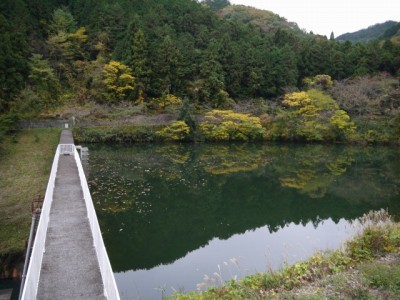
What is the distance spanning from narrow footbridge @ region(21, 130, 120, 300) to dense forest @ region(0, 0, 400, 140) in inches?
744

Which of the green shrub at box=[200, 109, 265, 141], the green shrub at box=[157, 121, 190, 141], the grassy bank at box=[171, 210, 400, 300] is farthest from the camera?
the green shrub at box=[200, 109, 265, 141]

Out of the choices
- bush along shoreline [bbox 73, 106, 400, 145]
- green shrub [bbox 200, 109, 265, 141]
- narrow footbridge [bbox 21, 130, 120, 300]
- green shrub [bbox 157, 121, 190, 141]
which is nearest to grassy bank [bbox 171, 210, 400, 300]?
narrow footbridge [bbox 21, 130, 120, 300]

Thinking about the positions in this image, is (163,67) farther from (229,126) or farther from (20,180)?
(20,180)

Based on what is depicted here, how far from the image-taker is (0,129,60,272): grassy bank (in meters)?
8.50

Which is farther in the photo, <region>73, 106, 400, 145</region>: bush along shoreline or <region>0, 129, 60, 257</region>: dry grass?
<region>73, 106, 400, 145</region>: bush along shoreline

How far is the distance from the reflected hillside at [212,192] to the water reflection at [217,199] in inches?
1.5

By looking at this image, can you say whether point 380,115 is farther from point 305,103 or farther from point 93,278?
point 93,278

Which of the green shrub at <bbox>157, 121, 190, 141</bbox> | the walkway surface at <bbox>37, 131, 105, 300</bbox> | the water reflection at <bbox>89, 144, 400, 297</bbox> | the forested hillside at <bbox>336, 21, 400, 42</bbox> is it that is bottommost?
the water reflection at <bbox>89, 144, 400, 297</bbox>

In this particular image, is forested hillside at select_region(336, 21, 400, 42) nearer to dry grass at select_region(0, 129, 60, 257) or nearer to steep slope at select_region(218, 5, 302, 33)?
steep slope at select_region(218, 5, 302, 33)

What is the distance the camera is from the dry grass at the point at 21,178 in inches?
351

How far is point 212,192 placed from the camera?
16.3 m

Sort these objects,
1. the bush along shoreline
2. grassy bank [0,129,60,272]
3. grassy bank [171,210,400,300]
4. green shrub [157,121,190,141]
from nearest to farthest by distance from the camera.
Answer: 1. grassy bank [171,210,400,300]
2. grassy bank [0,129,60,272]
3. green shrub [157,121,190,141]
4. the bush along shoreline

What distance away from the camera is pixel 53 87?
31469 mm

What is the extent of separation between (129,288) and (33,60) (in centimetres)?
2764
